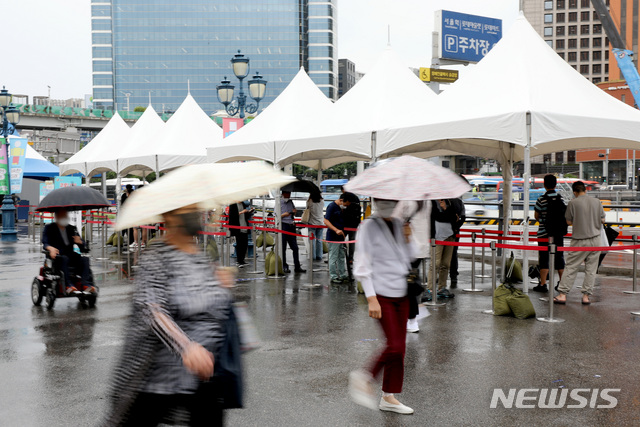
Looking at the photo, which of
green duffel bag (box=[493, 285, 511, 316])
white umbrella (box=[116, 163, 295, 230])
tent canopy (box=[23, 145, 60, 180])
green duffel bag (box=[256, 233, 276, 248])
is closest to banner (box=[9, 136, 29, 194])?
tent canopy (box=[23, 145, 60, 180])

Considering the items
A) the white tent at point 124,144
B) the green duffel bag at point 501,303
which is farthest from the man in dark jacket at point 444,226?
the white tent at point 124,144

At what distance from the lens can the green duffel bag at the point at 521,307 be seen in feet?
30.1

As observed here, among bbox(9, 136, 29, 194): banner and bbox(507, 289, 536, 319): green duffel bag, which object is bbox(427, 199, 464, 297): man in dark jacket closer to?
bbox(507, 289, 536, 319): green duffel bag

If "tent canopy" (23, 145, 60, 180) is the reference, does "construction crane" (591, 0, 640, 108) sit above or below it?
above

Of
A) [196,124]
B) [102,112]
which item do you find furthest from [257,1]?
[196,124]

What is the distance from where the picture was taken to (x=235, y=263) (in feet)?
54.0

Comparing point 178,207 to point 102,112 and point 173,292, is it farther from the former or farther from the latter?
point 102,112

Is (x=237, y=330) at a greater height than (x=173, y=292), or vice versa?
(x=173, y=292)

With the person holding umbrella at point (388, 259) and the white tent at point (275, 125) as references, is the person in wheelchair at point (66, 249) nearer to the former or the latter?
the white tent at point (275, 125)

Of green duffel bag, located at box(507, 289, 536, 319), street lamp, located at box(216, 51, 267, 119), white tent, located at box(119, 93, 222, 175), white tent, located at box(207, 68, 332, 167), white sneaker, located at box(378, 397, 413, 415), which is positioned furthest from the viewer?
street lamp, located at box(216, 51, 267, 119)

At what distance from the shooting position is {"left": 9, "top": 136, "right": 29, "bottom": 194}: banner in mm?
27719

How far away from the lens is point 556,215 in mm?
10758

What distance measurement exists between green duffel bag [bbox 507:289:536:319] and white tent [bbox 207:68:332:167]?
6.09 meters

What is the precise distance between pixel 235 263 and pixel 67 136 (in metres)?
41.5
